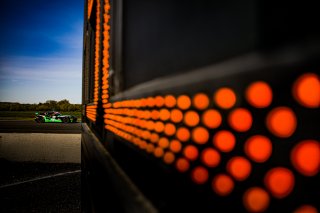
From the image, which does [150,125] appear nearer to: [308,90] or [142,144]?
[142,144]

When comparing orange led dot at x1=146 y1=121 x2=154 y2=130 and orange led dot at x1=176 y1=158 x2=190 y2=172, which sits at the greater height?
orange led dot at x1=146 y1=121 x2=154 y2=130

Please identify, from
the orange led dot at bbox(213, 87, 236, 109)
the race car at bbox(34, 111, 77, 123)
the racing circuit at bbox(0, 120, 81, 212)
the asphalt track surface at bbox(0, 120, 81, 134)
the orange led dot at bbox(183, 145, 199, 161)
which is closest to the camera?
the orange led dot at bbox(213, 87, 236, 109)

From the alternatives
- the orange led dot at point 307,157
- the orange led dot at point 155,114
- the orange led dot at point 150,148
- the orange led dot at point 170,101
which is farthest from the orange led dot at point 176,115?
the orange led dot at point 307,157

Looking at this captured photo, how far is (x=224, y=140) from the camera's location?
0.53 m

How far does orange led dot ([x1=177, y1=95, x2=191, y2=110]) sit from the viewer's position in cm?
69

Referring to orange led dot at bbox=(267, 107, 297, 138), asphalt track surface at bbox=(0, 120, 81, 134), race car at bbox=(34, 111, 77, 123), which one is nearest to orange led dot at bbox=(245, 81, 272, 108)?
orange led dot at bbox=(267, 107, 297, 138)

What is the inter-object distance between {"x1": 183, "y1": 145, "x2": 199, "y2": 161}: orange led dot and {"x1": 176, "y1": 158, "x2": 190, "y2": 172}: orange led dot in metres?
0.02

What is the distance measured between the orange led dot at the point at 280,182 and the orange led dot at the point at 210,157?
0.13 metres

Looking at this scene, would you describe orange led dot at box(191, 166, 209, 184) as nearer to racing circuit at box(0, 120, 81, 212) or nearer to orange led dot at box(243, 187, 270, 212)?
orange led dot at box(243, 187, 270, 212)

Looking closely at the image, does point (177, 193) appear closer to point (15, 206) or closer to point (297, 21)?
point (297, 21)

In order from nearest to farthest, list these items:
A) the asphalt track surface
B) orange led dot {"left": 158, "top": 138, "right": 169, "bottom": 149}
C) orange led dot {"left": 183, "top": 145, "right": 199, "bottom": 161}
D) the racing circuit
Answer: orange led dot {"left": 183, "top": 145, "right": 199, "bottom": 161} < orange led dot {"left": 158, "top": 138, "right": 169, "bottom": 149} < the racing circuit < the asphalt track surface

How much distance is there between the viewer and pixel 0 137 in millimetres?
11922

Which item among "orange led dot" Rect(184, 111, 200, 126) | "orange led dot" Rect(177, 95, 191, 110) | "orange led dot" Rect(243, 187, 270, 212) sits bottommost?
"orange led dot" Rect(243, 187, 270, 212)

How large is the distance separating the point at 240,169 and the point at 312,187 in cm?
12
